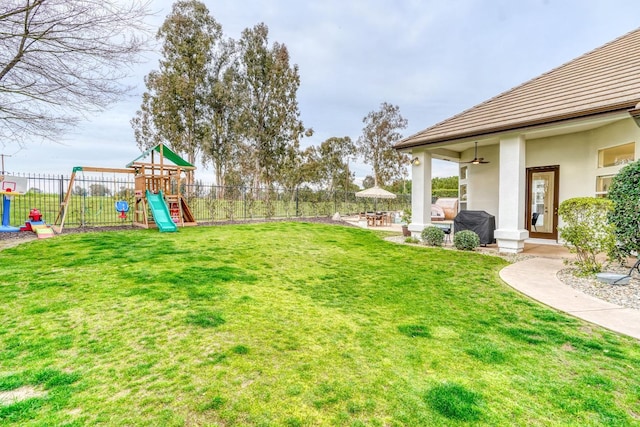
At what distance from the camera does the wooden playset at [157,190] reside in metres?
10.7

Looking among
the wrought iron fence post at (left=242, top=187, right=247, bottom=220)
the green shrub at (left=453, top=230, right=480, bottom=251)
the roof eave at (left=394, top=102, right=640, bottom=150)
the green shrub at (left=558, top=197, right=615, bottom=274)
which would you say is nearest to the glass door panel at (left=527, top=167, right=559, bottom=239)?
the roof eave at (left=394, top=102, right=640, bottom=150)

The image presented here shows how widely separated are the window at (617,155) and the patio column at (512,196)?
1.92m

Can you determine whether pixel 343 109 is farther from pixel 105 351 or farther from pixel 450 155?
pixel 105 351

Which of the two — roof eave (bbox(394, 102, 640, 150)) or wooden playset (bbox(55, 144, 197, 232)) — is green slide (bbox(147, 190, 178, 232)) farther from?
roof eave (bbox(394, 102, 640, 150))

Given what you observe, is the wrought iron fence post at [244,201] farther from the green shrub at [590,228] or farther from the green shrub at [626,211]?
the green shrub at [626,211]

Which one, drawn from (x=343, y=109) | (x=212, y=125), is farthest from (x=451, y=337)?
(x=212, y=125)

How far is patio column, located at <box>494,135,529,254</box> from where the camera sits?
774 centimetres

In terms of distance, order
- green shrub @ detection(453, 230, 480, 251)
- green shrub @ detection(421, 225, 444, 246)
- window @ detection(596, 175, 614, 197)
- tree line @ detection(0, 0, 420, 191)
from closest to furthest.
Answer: tree line @ detection(0, 0, 420, 191), window @ detection(596, 175, 614, 197), green shrub @ detection(453, 230, 480, 251), green shrub @ detection(421, 225, 444, 246)

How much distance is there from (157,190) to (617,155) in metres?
14.4

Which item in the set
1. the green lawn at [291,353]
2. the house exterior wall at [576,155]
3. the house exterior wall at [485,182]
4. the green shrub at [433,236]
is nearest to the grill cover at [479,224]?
the green shrub at [433,236]

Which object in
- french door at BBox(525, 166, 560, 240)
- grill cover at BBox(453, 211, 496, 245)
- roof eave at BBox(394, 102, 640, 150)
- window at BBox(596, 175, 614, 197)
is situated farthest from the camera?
french door at BBox(525, 166, 560, 240)

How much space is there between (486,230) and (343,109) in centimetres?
1927

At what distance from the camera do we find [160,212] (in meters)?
10.8

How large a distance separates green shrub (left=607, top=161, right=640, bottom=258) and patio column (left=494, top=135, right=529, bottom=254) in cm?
212
